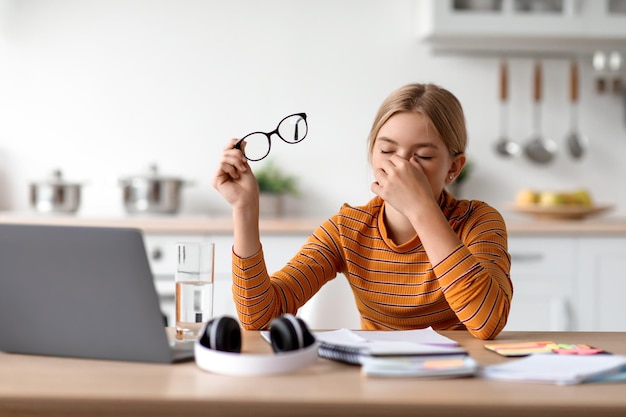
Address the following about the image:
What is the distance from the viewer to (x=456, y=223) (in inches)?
65.7

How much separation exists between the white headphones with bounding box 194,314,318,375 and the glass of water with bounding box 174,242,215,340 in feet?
0.41

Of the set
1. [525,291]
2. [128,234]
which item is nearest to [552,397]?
[128,234]

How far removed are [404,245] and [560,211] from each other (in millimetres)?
1785

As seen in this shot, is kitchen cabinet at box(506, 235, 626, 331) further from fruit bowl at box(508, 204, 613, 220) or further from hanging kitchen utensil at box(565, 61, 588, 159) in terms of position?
hanging kitchen utensil at box(565, 61, 588, 159)

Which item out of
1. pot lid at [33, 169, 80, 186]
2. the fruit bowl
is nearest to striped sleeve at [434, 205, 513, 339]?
the fruit bowl

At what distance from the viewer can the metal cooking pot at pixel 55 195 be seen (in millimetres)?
3244

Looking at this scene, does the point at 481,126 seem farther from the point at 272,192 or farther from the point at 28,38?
the point at 28,38

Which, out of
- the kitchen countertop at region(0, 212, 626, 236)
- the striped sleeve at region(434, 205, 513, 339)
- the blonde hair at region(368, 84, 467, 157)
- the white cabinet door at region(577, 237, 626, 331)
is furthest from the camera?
the white cabinet door at region(577, 237, 626, 331)

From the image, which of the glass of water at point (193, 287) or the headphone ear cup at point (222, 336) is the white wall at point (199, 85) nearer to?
the glass of water at point (193, 287)

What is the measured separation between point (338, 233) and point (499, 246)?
333 millimetres

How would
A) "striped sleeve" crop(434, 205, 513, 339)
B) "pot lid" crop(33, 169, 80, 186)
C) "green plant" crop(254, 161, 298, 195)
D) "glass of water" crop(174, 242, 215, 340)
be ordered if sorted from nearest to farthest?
"glass of water" crop(174, 242, 215, 340) → "striped sleeve" crop(434, 205, 513, 339) → "pot lid" crop(33, 169, 80, 186) → "green plant" crop(254, 161, 298, 195)

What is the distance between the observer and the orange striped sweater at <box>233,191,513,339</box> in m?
1.54

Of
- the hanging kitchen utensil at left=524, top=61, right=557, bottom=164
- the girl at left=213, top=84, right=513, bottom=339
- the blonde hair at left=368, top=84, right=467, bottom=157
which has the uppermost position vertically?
the hanging kitchen utensil at left=524, top=61, right=557, bottom=164

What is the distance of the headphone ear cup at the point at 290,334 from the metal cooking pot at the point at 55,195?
226cm
